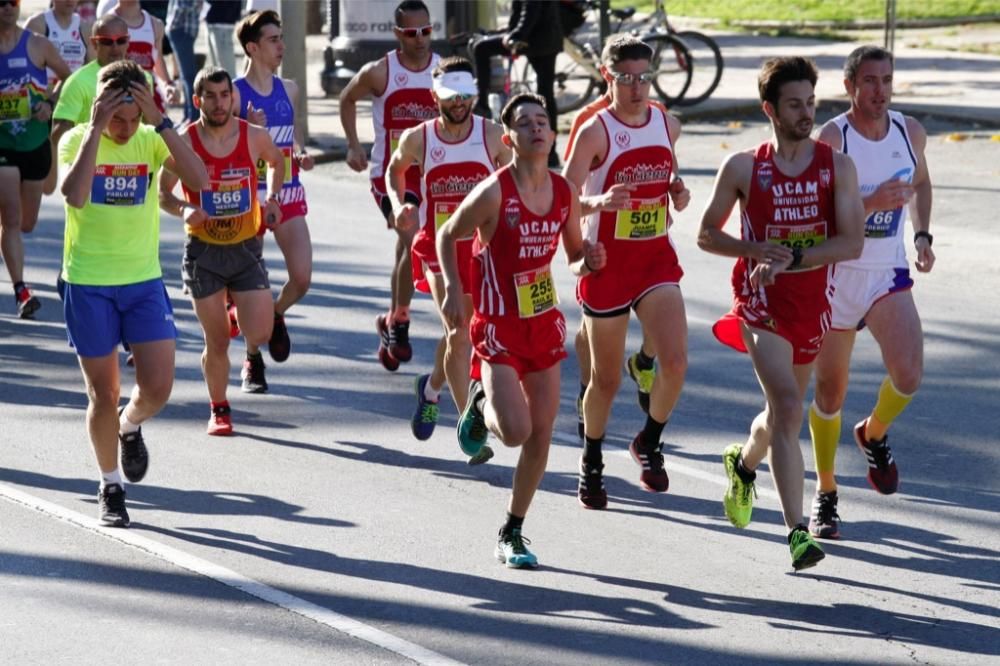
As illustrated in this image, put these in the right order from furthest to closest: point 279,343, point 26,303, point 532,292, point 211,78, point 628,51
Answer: point 26,303
point 279,343
point 211,78
point 628,51
point 532,292

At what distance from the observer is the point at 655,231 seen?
26.9 feet

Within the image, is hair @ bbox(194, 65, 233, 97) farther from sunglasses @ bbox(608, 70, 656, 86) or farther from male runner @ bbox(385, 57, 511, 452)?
sunglasses @ bbox(608, 70, 656, 86)

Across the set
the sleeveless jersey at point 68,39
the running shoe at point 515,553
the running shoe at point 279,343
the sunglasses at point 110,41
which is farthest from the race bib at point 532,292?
the sleeveless jersey at point 68,39

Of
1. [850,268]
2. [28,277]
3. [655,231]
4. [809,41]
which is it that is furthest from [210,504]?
[809,41]

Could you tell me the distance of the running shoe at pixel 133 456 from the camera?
26.9 feet

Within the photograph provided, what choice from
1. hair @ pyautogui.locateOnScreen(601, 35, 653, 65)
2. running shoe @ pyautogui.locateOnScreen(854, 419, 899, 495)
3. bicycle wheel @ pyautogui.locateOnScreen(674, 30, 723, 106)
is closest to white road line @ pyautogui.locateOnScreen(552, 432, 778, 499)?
running shoe @ pyautogui.locateOnScreen(854, 419, 899, 495)

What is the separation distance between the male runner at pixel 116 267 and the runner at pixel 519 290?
1293 mm

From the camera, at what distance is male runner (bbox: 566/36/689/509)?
26.5 ft

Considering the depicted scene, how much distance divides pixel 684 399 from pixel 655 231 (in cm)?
221

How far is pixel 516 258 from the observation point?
721 cm

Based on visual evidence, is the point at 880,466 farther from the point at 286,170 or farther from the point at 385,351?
the point at 286,170

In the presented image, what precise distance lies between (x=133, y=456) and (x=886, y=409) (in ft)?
11.1

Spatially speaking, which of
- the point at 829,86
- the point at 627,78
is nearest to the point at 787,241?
the point at 627,78

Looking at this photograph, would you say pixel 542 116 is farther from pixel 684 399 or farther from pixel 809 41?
pixel 809 41
